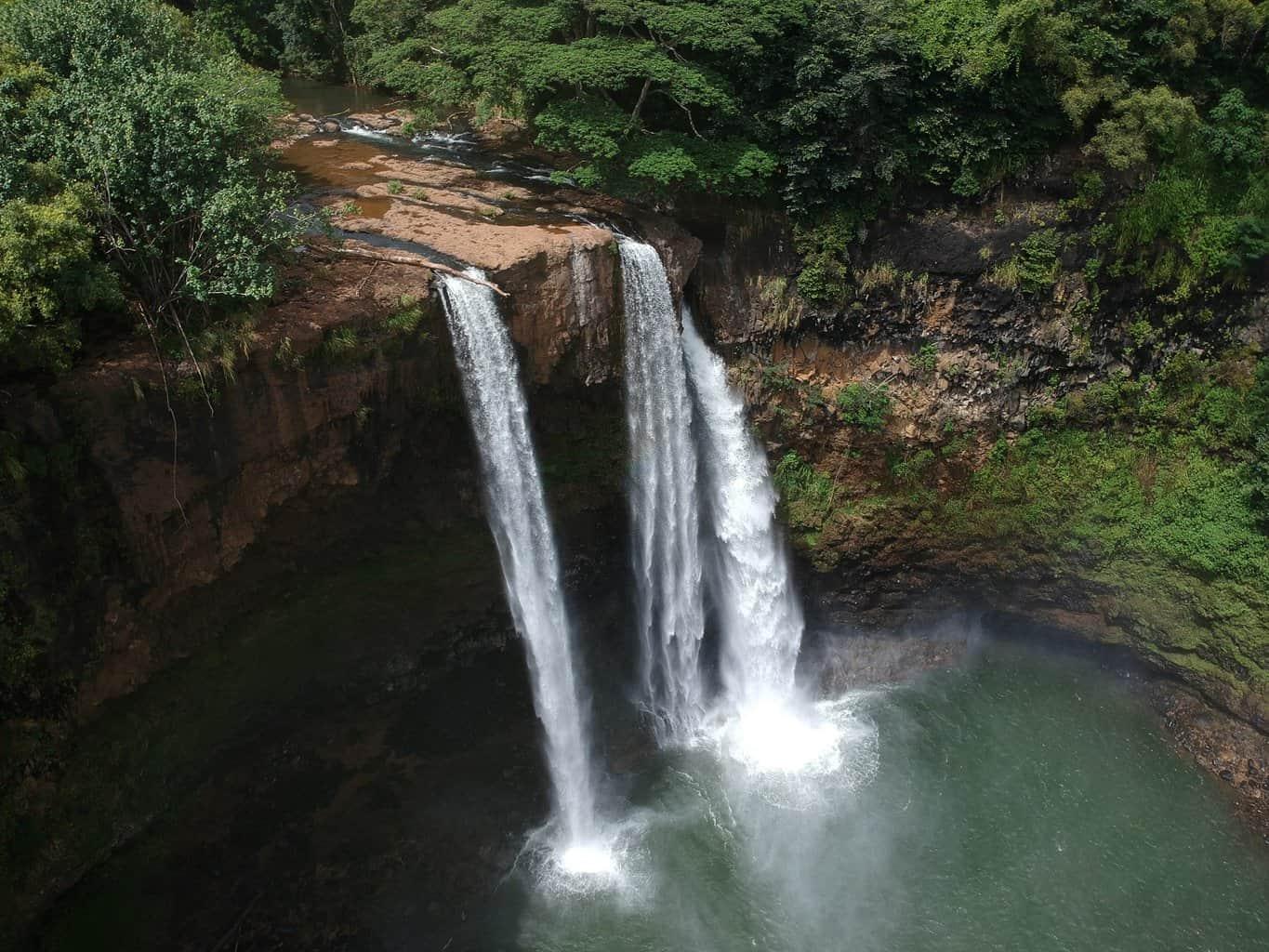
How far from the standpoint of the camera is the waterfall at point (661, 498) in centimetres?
1445

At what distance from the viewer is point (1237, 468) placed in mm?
16469

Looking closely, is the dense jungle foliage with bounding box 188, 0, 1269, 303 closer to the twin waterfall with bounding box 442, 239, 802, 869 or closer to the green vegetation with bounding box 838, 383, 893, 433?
the green vegetation with bounding box 838, 383, 893, 433

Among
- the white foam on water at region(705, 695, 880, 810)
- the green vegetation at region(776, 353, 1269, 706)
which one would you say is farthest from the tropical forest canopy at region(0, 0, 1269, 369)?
the white foam on water at region(705, 695, 880, 810)

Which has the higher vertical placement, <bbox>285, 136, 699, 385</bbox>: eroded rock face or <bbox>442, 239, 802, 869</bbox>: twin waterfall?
<bbox>285, 136, 699, 385</bbox>: eroded rock face

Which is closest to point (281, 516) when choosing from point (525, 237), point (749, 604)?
point (525, 237)

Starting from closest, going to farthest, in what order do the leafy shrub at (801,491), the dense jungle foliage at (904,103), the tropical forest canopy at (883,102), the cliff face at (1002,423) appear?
the tropical forest canopy at (883,102), the dense jungle foliage at (904,103), the cliff face at (1002,423), the leafy shrub at (801,491)

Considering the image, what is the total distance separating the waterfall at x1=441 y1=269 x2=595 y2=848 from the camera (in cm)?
1280

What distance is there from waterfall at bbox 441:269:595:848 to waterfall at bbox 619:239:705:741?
67.2 inches

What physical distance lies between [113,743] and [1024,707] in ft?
50.3

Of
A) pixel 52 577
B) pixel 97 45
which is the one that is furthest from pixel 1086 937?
pixel 97 45

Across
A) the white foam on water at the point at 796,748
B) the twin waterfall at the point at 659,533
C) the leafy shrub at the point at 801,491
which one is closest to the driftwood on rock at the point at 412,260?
the twin waterfall at the point at 659,533

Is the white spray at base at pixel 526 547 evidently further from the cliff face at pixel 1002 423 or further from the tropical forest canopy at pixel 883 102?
the cliff face at pixel 1002 423

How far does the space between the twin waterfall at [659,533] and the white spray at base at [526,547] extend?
0.02 meters

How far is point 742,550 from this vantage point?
16.9m
